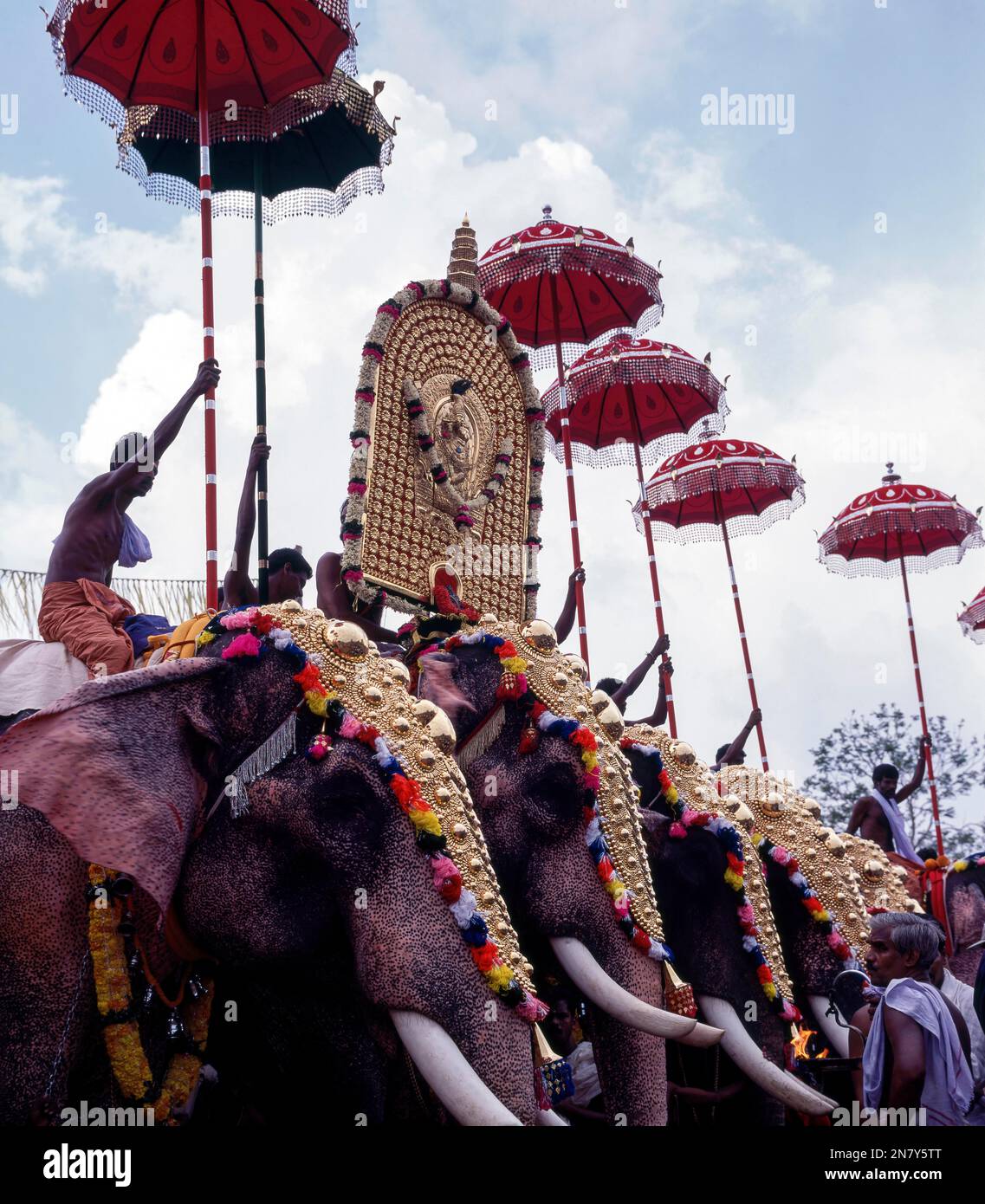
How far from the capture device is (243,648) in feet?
12.8

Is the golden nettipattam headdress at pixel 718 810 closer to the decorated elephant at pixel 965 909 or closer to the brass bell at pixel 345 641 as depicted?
the brass bell at pixel 345 641

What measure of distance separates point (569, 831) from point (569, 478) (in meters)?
4.22

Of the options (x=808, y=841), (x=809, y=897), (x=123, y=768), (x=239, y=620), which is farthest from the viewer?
(x=808, y=841)

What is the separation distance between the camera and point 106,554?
4906 millimetres

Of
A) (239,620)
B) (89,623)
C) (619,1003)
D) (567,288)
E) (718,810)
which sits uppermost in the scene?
(567,288)

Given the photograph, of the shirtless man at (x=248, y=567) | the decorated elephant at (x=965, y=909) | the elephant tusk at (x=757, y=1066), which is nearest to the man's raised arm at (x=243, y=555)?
the shirtless man at (x=248, y=567)

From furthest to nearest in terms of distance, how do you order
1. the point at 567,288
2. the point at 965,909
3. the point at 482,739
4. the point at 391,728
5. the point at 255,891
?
1. the point at 567,288
2. the point at 965,909
3. the point at 482,739
4. the point at 391,728
5. the point at 255,891

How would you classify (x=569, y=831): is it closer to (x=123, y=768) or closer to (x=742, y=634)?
(x=123, y=768)

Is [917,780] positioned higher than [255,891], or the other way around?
[917,780]

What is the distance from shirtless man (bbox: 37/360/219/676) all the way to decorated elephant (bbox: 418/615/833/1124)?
47.0 inches

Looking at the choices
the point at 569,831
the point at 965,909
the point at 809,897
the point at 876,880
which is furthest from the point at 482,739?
the point at 965,909

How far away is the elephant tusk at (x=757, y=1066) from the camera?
4.81 m

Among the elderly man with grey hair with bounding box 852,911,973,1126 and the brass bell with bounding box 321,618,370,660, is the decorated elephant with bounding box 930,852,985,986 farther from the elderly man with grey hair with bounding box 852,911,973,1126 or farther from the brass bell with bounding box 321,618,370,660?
the brass bell with bounding box 321,618,370,660

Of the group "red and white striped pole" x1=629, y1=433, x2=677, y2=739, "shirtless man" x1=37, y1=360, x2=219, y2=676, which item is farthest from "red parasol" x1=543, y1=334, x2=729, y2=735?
"shirtless man" x1=37, y1=360, x2=219, y2=676
